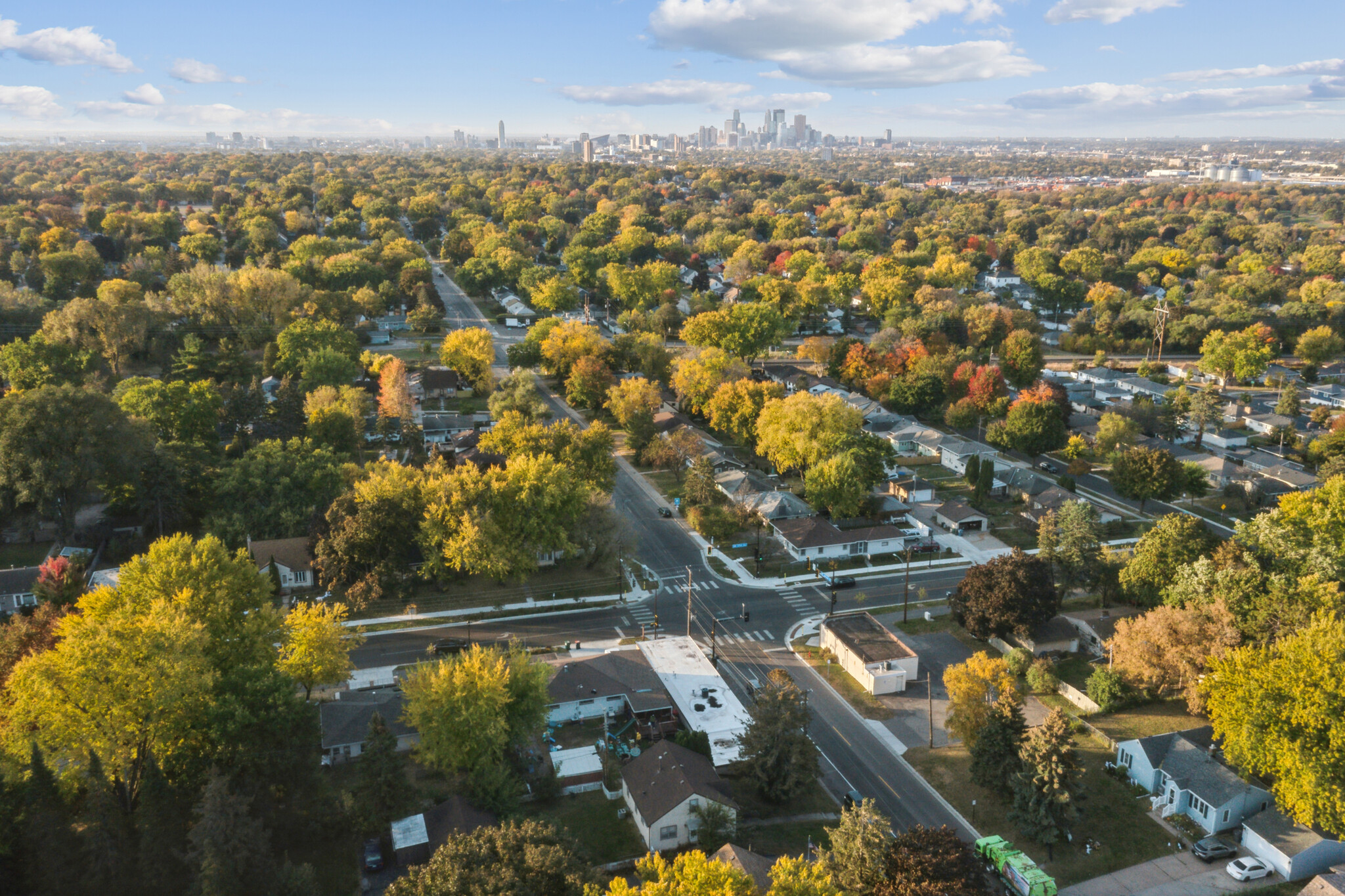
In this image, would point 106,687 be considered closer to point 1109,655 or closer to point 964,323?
point 1109,655

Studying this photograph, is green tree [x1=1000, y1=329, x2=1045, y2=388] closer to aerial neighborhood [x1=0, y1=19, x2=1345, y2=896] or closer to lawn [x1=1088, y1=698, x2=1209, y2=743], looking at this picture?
aerial neighborhood [x1=0, y1=19, x2=1345, y2=896]

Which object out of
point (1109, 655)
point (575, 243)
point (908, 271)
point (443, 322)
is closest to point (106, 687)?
point (1109, 655)

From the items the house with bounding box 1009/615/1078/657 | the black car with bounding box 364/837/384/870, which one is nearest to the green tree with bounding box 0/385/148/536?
the black car with bounding box 364/837/384/870

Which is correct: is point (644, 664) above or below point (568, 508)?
below

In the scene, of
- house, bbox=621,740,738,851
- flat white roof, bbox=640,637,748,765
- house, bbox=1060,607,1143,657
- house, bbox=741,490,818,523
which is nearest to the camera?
house, bbox=621,740,738,851

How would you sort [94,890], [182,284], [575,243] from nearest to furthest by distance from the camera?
[94,890], [182,284], [575,243]

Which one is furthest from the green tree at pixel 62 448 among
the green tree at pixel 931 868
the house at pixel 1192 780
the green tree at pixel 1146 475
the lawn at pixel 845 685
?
the green tree at pixel 1146 475
